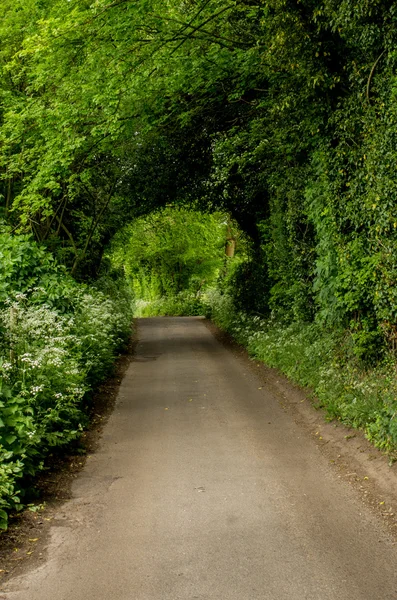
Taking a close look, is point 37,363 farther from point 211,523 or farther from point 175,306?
point 175,306

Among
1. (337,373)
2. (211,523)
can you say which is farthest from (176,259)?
(211,523)

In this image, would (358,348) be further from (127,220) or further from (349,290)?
(127,220)

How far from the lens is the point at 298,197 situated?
14609 mm

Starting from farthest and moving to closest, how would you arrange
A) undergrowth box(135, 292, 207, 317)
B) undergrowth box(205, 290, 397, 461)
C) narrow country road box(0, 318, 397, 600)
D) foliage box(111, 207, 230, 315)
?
undergrowth box(135, 292, 207, 317) → foliage box(111, 207, 230, 315) → undergrowth box(205, 290, 397, 461) → narrow country road box(0, 318, 397, 600)

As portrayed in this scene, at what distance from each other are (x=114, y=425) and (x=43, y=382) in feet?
7.05

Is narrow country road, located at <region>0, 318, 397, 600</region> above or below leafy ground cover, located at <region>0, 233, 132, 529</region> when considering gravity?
below

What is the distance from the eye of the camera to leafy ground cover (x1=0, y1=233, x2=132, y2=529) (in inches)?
275

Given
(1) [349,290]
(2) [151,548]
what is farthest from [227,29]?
(2) [151,548]

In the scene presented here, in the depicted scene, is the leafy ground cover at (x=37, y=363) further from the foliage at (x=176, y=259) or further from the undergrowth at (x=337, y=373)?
the foliage at (x=176, y=259)

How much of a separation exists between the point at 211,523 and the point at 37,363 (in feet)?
11.2

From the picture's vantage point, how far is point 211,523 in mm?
6180

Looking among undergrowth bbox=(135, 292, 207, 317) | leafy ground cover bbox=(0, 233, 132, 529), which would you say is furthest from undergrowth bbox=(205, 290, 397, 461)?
undergrowth bbox=(135, 292, 207, 317)

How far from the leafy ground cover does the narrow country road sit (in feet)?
2.25

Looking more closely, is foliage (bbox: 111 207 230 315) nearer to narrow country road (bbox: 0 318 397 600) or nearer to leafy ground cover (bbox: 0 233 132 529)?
leafy ground cover (bbox: 0 233 132 529)
